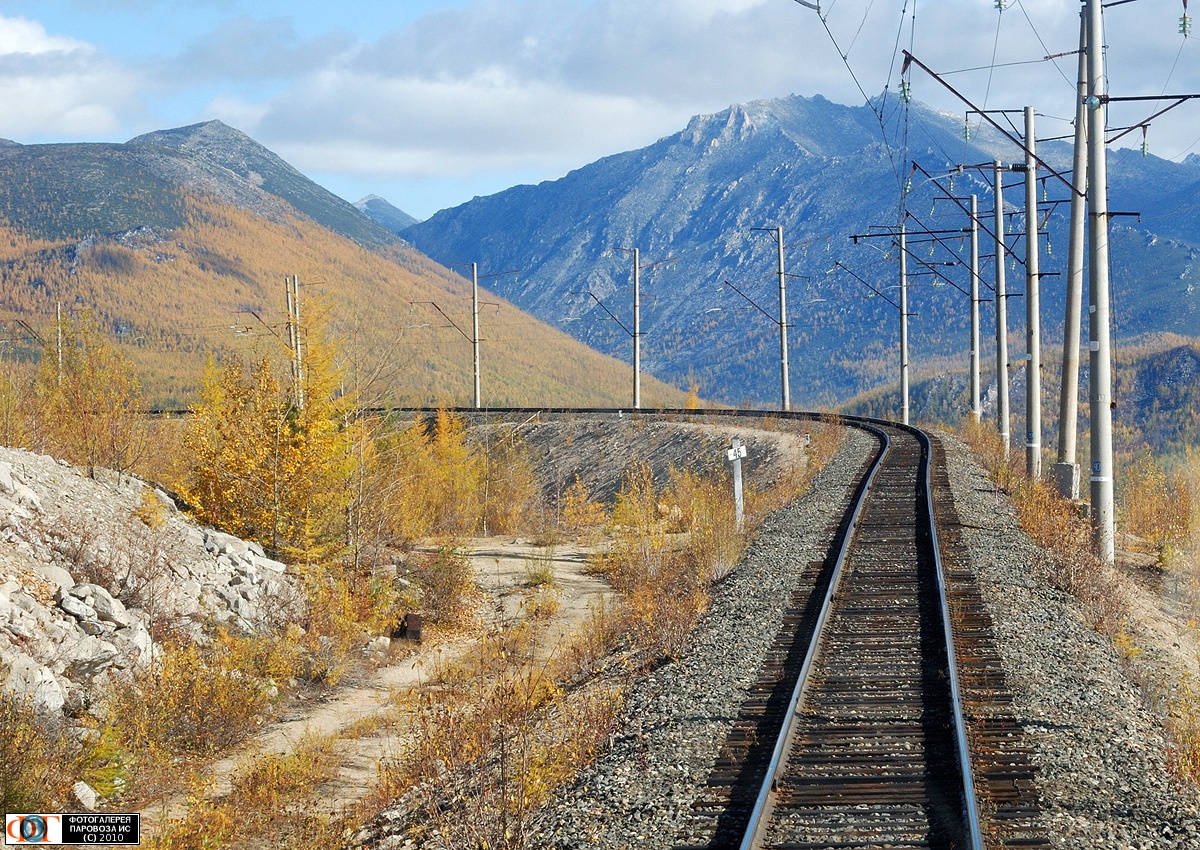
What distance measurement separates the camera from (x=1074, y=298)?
18406 millimetres

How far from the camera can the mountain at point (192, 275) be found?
4715 inches

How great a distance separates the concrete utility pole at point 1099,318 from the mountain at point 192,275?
8150cm

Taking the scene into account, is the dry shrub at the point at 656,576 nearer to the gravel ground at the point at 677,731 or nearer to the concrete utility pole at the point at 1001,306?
the gravel ground at the point at 677,731

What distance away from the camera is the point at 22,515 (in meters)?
13.8

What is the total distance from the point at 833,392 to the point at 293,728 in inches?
7340

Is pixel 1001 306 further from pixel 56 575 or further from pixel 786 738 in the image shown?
pixel 56 575

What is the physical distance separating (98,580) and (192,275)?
139 m

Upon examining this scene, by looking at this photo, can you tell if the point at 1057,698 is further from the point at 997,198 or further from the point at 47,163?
the point at 47,163

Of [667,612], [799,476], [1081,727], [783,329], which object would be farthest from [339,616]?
[783,329]

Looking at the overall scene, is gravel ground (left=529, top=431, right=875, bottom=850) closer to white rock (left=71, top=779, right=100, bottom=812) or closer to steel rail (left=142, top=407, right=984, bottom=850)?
steel rail (left=142, top=407, right=984, bottom=850)

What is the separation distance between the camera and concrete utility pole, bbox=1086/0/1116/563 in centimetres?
1545

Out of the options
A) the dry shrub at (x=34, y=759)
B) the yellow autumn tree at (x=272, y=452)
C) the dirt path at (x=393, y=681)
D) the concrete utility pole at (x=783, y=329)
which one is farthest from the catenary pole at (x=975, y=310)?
the dry shrub at (x=34, y=759)

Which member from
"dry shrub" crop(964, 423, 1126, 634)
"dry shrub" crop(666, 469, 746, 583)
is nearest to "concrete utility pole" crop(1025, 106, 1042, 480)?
"dry shrub" crop(964, 423, 1126, 634)

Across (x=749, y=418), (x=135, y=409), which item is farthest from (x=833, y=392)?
(x=135, y=409)
